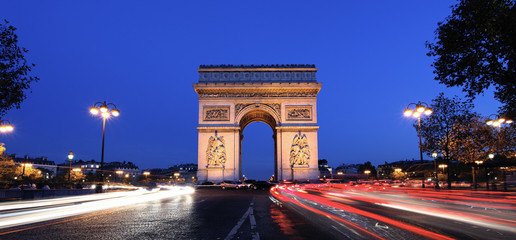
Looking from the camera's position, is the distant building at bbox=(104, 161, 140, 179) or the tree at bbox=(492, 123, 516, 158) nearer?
the tree at bbox=(492, 123, 516, 158)

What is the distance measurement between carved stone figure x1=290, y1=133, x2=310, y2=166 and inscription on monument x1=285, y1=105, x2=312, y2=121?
2.47 meters

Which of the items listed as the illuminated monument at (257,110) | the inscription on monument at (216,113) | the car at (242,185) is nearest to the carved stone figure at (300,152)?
the illuminated monument at (257,110)

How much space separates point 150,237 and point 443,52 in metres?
14.3

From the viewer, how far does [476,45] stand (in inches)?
570

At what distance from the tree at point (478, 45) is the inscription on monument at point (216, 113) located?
31.8 meters

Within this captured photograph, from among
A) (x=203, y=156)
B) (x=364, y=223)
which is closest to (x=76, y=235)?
(x=364, y=223)

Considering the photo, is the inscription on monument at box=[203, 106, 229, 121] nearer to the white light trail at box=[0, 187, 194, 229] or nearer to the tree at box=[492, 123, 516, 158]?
the tree at box=[492, 123, 516, 158]

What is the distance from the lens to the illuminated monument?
44250 millimetres

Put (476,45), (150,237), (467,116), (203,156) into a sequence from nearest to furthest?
(150,237) → (476,45) → (467,116) → (203,156)

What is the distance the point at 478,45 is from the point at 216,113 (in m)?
34.2

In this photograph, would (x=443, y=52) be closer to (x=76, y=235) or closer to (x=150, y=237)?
(x=150, y=237)

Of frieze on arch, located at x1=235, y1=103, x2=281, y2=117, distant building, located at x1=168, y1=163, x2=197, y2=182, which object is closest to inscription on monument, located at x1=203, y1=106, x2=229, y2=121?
frieze on arch, located at x1=235, y1=103, x2=281, y2=117

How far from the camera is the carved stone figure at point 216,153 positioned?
44062 mm

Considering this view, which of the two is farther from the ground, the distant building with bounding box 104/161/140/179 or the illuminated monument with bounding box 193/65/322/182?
the illuminated monument with bounding box 193/65/322/182
